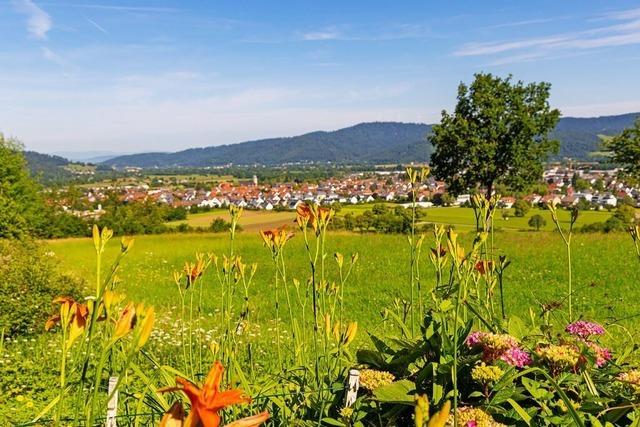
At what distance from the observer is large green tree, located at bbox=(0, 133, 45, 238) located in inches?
734

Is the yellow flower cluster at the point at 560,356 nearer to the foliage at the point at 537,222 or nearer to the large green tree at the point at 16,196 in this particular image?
the large green tree at the point at 16,196

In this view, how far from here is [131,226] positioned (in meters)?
24.5

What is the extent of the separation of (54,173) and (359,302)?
14177cm

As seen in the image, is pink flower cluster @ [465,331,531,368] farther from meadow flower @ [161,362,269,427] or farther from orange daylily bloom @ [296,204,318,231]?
meadow flower @ [161,362,269,427]

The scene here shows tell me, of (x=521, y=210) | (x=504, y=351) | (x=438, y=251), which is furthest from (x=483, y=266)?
(x=521, y=210)

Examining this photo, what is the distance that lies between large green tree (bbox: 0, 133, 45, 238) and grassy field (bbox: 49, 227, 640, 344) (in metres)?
5.12

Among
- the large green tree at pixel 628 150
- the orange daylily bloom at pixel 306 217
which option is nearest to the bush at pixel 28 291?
the orange daylily bloom at pixel 306 217

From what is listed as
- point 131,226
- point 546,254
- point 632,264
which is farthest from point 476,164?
point 131,226

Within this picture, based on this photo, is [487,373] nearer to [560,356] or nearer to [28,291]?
[560,356]

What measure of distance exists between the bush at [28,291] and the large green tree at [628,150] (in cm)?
2181

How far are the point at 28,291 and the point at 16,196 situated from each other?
16.8 metres

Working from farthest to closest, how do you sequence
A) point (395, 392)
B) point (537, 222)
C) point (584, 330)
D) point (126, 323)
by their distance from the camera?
point (537, 222) → point (584, 330) → point (395, 392) → point (126, 323)

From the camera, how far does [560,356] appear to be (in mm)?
1272

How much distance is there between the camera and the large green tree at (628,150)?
21336 mm
